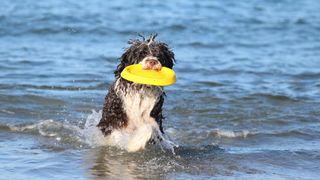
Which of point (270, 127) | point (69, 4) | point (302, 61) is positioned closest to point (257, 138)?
point (270, 127)

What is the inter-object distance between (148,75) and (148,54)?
0.36 meters

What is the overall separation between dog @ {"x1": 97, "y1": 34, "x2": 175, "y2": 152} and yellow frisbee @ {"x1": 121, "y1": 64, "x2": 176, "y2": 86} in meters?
0.06

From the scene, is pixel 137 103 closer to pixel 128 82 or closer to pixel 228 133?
pixel 128 82

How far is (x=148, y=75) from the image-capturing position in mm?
7461

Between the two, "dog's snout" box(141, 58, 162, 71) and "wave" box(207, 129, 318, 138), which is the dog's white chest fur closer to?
"dog's snout" box(141, 58, 162, 71)

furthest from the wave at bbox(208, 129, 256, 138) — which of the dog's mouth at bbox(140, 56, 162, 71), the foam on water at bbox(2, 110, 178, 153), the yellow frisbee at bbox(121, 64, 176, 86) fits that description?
→ the dog's mouth at bbox(140, 56, 162, 71)

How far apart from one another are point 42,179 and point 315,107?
221 inches

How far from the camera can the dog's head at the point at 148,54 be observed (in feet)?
25.0

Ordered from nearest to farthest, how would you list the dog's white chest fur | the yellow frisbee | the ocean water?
the yellow frisbee
the ocean water
the dog's white chest fur

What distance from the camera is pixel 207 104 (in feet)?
36.9

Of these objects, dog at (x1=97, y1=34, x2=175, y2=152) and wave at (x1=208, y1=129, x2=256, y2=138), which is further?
wave at (x1=208, y1=129, x2=256, y2=138)

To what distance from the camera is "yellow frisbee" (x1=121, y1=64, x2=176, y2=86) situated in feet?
24.0

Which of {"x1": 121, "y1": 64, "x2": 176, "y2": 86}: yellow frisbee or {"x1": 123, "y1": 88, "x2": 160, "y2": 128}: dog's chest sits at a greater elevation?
{"x1": 121, "y1": 64, "x2": 176, "y2": 86}: yellow frisbee

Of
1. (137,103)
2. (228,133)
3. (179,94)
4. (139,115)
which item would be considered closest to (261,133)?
(228,133)
